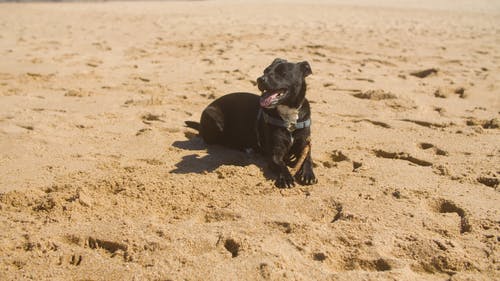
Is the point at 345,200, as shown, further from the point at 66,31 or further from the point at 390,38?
the point at 66,31

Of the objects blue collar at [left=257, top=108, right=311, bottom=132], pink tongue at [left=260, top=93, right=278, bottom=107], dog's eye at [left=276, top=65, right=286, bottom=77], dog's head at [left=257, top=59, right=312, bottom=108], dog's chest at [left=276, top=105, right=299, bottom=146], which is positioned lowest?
blue collar at [left=257, top=108, right=311, bottom=132]

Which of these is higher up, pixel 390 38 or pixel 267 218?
pixel 390 38

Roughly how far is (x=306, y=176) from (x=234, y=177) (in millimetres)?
598

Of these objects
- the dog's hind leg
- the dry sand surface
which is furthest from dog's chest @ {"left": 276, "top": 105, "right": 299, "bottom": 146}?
the dog's hind leg

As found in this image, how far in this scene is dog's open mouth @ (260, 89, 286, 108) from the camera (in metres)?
4.07

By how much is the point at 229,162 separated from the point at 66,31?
1020 cm

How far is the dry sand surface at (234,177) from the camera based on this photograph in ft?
9.21

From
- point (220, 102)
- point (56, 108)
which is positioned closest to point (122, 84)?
point (56, 108)

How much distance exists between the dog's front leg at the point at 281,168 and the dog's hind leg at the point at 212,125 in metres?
0.79

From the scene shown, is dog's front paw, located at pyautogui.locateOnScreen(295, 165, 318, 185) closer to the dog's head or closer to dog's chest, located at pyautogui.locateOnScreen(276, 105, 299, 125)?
dog's chest, located at pyautogui.locateOnScreen(276, 105, 299, 125)

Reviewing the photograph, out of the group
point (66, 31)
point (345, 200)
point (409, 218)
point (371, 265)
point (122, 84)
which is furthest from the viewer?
point (66, 31)

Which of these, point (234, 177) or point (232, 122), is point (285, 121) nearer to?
point (234, 177)

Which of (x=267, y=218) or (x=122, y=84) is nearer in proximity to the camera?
(x=267, y=218)

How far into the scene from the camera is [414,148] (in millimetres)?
4621
